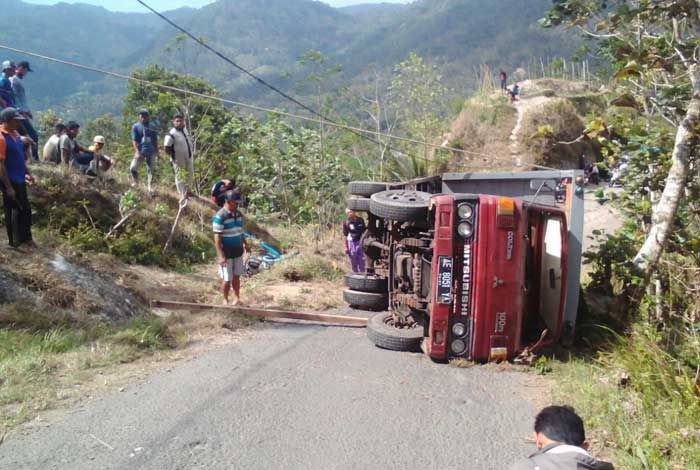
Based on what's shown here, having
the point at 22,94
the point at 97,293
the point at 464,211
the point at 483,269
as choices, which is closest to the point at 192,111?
the point at 22,94

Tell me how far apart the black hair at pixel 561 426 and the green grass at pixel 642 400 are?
1409mm

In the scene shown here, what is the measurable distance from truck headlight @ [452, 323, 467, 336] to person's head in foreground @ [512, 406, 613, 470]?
3.24 metres

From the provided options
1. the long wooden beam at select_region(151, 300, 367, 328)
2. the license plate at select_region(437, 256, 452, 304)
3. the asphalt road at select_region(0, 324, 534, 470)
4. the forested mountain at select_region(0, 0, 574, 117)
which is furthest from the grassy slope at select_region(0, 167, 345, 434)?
the forested mountain at select_region(0, 0, 574, 117)

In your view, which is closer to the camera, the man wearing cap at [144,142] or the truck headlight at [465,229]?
the truck headlight at [465,229]

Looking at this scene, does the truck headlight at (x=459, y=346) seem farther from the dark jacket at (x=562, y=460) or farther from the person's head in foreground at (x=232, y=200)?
the person's head in foreground at (x=232, y=200)

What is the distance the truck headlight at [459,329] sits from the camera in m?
6.11

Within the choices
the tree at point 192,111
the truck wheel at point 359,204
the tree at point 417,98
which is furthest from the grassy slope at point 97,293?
the tree at point 417,98

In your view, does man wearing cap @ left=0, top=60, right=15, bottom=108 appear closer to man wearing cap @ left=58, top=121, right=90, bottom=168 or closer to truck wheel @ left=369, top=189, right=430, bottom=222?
man wearing cap @ left=58, top=121, right=90, bottom=168

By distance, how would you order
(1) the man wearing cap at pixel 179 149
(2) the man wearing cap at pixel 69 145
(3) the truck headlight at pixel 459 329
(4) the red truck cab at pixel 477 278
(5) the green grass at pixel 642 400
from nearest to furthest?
(5) the green grass at pixel 642 400
(4) the red truck cab at pixel 477 278
(3) the truck headlight at pixel 459 329
(2) the man wearing cap at pixel 69 145
(1) the man wearing cap at pixel 179 149

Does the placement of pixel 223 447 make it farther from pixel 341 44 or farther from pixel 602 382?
pixel 341 44

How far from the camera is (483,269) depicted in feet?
19.6

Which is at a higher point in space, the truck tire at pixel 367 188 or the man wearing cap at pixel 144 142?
the man wearing cap at pixel 144 142

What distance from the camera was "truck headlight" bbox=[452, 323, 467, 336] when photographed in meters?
6.11

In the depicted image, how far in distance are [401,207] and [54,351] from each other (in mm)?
3916
